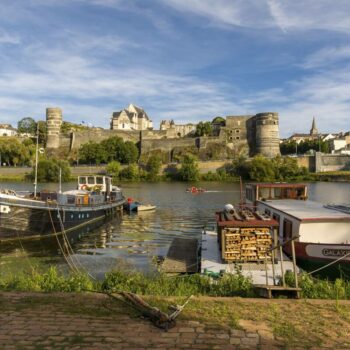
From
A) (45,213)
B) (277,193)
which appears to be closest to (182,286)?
(277,193)

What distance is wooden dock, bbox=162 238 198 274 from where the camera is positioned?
50.2 ft

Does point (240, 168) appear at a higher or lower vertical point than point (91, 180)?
higher

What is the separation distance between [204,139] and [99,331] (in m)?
115

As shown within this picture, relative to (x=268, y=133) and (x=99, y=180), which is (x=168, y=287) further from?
(x=268, y=133)

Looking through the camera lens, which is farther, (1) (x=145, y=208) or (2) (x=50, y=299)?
(1) (x=145, y=208)

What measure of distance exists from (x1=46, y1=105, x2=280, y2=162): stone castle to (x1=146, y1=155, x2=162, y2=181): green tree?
8908 mm

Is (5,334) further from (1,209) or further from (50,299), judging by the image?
(1,209)

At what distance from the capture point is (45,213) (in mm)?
24281

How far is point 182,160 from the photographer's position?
370 ft

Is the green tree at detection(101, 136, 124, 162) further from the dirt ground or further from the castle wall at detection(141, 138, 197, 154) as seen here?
the dirt ground

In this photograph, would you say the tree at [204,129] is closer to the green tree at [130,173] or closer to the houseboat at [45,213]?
the green tree at [130,173]

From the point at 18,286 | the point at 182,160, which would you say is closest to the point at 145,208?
the point at 18,286

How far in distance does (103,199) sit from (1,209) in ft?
47.4

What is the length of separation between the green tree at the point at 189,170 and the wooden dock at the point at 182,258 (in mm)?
81103
